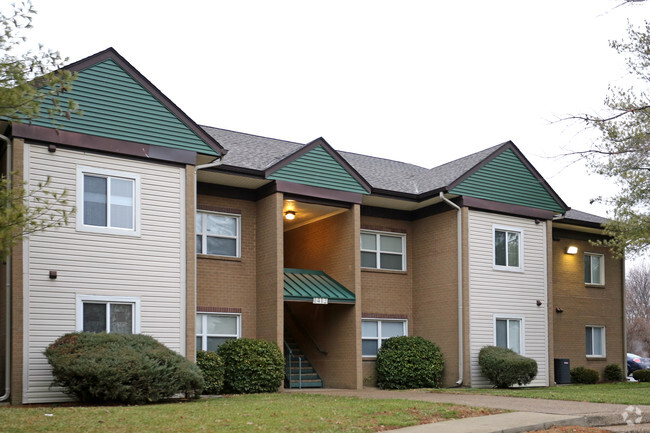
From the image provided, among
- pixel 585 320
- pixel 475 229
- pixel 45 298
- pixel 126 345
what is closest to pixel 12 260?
pixel 45 298

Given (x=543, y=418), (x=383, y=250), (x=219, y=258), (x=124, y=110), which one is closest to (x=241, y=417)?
(x=543, y=418)

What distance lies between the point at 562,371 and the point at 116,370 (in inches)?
641

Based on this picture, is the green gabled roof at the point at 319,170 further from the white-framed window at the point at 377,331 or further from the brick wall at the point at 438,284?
the white-framed window at the point at 377,331

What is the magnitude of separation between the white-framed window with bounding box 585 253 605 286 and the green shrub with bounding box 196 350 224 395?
52.2 ft

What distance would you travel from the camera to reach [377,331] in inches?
909

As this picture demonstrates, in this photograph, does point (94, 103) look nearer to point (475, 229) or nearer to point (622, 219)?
point (475, 229)

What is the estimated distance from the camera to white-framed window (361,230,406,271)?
77.0 feet

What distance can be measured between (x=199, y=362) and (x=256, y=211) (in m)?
4.99

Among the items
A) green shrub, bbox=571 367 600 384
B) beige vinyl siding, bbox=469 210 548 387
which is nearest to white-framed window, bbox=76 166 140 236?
beige vinyl siding, bbox=469 210 548 387

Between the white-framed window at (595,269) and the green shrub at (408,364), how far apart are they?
8891mm

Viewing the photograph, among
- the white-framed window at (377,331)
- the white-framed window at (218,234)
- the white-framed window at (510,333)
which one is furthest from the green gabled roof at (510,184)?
the white-framed window at (218,234)

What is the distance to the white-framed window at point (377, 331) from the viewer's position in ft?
74.7

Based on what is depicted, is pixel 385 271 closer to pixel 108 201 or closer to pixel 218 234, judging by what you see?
pixel 218 234

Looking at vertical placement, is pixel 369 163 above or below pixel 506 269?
above
